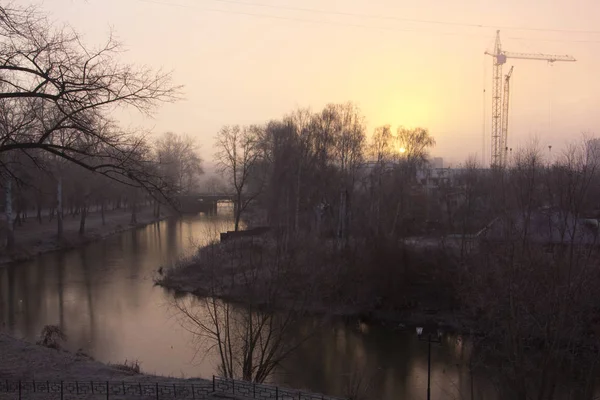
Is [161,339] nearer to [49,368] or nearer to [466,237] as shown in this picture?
[49,368]

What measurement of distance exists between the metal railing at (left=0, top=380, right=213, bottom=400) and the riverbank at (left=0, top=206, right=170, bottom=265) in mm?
20412

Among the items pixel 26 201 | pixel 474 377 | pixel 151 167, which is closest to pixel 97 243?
pixel 26 201

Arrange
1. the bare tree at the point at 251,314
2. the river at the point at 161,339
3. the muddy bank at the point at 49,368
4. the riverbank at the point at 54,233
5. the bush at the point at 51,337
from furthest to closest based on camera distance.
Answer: the riverbank at the point at 54,233 → the bush at the point at 51,337 → the river at the point at 161,339 → the bare tree at the point at 251,314 → the muddy bank at the point at 49,368

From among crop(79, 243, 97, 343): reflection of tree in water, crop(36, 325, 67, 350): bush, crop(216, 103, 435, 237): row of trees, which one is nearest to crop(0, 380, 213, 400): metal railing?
crop(36, 325, 67, 350): bush

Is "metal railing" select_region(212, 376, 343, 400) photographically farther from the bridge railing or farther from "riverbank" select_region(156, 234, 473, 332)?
"riverbank" select_region(156, 234, 473, 332)

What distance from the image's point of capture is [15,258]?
25203 mm

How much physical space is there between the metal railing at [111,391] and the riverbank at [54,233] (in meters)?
20.4

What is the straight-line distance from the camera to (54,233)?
102 feet

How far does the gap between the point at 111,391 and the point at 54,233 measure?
27.2 m

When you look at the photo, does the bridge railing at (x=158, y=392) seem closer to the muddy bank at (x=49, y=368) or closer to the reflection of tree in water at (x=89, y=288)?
the muddy bank at (x=49, y=368)

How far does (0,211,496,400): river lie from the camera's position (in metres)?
12.1

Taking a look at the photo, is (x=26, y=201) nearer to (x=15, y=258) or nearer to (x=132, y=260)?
(x=15, y=258)

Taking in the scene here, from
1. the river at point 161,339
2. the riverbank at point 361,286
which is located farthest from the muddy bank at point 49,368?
the riverbank at point 361,286

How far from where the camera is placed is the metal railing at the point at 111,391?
6.59 metres
